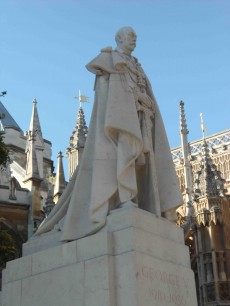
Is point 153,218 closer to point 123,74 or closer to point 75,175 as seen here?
point 75,175

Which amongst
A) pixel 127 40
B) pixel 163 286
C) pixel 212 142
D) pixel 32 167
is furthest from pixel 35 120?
pixel 163 286

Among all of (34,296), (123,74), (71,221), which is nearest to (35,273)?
(34,296)

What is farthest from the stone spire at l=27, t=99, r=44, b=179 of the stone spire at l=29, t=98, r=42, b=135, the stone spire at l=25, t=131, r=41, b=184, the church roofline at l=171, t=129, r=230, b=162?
the church roofline at l=171, t=129, r=230, b=162

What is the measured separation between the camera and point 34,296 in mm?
5816

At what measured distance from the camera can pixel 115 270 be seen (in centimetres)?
535

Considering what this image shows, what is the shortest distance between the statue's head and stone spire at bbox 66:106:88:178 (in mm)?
20240

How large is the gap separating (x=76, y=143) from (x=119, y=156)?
22373 millimetres

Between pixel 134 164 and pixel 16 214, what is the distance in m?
22.0

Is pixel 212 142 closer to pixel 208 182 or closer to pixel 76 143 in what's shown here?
pixel 76 143

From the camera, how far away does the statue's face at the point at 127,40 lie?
6.72 meters

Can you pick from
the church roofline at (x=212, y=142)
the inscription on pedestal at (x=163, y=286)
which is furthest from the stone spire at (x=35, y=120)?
the inscription on pedestal at (x=163, y=286)

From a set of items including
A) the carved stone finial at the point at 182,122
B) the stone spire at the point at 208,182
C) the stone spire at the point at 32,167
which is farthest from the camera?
the carved stone finial at the point at 182,122

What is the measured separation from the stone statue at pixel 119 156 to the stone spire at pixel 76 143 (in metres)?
20.4

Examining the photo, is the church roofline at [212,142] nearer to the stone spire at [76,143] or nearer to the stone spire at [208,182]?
the stone spire at [76,143]
